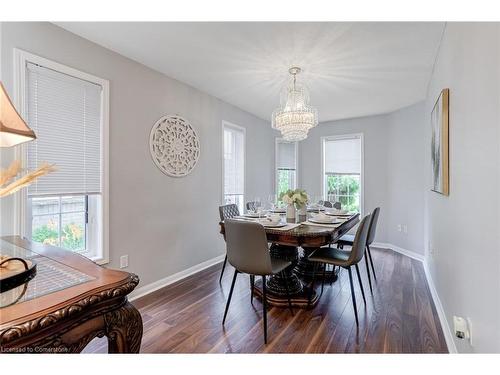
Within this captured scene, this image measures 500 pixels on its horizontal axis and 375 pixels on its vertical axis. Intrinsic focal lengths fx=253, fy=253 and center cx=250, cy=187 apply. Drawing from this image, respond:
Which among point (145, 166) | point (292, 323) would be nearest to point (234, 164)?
point (145, 166)

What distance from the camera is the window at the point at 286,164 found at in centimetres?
562

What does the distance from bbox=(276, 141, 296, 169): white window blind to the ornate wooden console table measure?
4871 millimetres

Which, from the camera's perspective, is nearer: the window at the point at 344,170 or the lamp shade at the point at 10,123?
the lamp shade at the point at 10,123

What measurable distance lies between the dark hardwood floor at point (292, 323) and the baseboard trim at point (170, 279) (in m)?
0.08

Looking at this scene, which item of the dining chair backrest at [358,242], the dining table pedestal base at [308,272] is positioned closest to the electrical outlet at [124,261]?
the dining table pedestal base at [308,272]

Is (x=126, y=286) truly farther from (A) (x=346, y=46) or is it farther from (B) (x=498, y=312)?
(A) (x=346, y=46)

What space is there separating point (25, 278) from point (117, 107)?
203cm

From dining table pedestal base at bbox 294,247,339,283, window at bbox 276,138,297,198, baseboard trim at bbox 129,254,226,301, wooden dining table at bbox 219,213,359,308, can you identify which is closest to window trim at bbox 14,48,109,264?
baseboard trim at bbox 129,254,226,301

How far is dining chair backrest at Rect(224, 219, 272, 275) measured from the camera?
197 cm

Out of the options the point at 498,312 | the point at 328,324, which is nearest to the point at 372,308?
the point at 328,324

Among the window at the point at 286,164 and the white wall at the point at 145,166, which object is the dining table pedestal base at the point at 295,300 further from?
the window at the point at 286,164

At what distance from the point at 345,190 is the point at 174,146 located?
11.9 ft

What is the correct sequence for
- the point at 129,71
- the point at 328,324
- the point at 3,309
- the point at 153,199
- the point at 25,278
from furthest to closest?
the point at 153,199 < the point at 129,71 < the point at 328,324 < the point at 25,278 < the point at 3,309

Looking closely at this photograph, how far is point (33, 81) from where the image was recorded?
1952 mm
